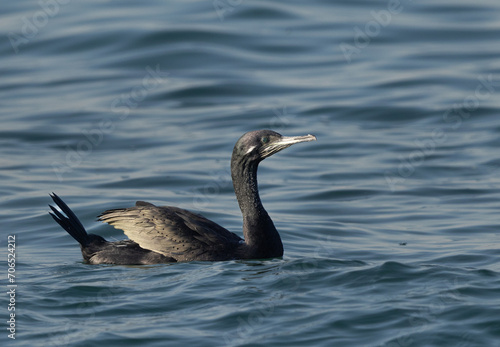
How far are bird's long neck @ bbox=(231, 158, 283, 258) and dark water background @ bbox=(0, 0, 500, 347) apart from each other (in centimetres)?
24

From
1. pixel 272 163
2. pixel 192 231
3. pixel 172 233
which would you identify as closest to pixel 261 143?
pixel 192 231

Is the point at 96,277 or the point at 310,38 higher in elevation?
the point at 310,38

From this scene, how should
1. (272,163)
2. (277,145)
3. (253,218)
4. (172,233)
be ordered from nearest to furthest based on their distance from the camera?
1. (172,233)
2. (277,145)
3. (253,218)
4. (272,163)

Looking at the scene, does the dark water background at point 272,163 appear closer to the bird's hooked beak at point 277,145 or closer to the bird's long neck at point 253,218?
the bird's long neck at point 253,218

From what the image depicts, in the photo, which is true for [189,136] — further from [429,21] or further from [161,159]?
[429,21]

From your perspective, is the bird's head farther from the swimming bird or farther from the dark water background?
the dark water background

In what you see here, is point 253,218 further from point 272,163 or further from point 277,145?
point 272,163

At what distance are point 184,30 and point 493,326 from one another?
1609 cm

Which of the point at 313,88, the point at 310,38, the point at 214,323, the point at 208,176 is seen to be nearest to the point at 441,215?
the point at 208,176

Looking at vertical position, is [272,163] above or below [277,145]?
below

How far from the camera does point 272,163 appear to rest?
1577cm

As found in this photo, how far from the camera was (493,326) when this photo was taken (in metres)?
7.26

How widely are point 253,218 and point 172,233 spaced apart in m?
0.92

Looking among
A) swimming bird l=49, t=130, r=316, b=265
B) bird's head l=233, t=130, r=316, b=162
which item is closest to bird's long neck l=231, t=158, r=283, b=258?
swimming bird l=49, t=130, r=316, b=265
